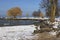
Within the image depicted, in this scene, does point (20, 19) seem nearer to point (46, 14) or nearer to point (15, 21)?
point (15, 21)

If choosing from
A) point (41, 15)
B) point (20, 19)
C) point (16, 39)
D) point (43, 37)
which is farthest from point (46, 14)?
point (16, 39)

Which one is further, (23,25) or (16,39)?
(23,25)

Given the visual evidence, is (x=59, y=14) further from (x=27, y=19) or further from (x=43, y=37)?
(x=43, y=37)

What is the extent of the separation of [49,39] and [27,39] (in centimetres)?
47

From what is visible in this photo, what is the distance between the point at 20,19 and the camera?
3998mm

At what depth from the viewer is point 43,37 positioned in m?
3.27

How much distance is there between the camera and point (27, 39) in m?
3.12

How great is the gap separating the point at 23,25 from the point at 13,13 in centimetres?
44

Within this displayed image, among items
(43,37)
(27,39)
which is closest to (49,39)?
(43,37)

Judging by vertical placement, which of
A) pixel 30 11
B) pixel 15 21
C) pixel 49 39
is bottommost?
pixel 49 39

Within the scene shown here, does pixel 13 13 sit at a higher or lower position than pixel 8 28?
higher

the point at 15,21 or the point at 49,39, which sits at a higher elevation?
the point at 15,21

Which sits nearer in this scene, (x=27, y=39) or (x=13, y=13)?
(x=27, y=39)

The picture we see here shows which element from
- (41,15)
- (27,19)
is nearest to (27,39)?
(27,19)
